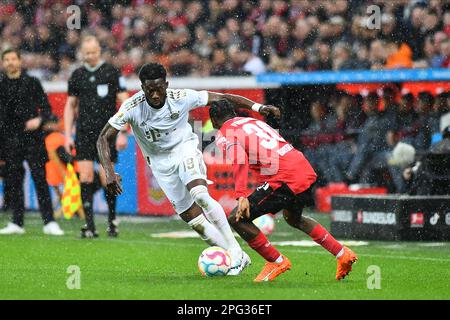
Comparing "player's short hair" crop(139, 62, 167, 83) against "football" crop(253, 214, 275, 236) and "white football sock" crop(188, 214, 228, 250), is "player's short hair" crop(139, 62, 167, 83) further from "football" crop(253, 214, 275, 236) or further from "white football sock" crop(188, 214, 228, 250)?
"football" crop(253, 214, 275, 236)

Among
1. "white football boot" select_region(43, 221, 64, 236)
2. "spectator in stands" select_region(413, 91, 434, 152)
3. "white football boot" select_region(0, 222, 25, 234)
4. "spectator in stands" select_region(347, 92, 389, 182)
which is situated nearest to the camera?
"white football boot" select_region(43, 221, 64, 236)

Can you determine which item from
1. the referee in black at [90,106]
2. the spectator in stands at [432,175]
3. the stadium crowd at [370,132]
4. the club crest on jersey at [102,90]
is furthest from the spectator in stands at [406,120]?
the club crest on jersey at [102,90]

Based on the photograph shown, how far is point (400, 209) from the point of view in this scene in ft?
41.0

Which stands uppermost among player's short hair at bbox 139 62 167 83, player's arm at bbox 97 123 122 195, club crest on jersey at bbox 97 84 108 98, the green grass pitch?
player's short hair at bbox 139 62 167 83

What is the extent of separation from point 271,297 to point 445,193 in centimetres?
580

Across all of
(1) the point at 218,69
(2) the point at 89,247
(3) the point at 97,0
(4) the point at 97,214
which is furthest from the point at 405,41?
(3) the point at 97,0

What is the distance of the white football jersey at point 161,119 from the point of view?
9.60 m

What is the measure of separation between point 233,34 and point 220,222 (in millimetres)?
10120

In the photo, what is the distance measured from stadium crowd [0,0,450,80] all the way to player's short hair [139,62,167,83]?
7410 mm

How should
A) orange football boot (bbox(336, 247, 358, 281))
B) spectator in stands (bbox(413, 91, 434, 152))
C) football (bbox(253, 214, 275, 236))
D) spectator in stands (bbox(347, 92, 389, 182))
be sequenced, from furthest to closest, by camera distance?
spectator in stands (bbox(347, 92, 389, 182)) < spectator in stands (bbox(413, 91, 434, 152)) < football (bbox(253, 214, 275, 236)) < orange football boot (bbox(336, 247, 358, 281))

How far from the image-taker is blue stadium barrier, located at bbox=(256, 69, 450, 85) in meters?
15.5

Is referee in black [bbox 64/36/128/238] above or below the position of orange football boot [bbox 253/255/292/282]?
above

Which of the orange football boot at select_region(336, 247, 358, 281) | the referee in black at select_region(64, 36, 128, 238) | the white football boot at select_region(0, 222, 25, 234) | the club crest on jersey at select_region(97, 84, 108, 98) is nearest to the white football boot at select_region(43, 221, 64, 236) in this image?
the white football boot at select_region(0, 222, 25, 234)

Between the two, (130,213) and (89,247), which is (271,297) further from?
(130,213)
